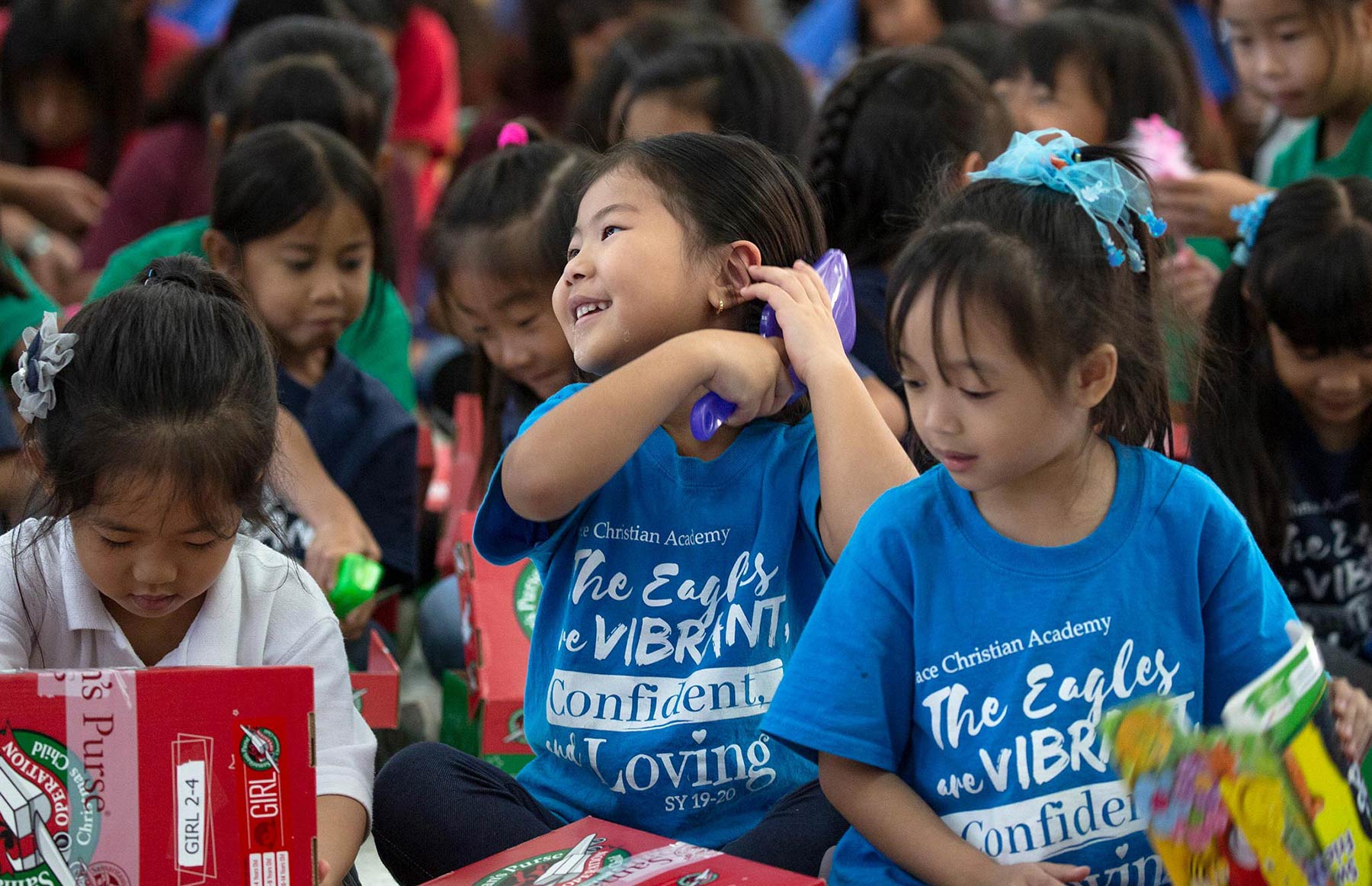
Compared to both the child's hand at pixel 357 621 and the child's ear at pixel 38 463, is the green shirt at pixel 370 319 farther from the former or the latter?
the child's ear at pixel 38 463

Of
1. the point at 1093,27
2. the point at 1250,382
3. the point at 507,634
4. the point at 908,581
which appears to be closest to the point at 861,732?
the point at 908,581

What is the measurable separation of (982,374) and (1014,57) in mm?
2080

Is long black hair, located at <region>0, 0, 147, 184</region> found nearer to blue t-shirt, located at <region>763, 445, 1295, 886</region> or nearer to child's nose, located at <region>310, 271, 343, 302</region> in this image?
child's nose, located at <region>310, 271, 343, 302</region>

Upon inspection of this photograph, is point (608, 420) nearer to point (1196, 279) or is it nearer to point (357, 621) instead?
point (357, 621)

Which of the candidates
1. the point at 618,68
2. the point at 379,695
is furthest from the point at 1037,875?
the point at 618,68

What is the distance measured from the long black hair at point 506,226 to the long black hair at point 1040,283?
2.70 ft

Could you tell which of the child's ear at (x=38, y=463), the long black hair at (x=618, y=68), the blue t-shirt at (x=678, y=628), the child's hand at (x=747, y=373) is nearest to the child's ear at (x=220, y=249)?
the long black hair at (x=618, y=68)

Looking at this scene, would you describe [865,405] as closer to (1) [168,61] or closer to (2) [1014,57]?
(2) [1014,57]

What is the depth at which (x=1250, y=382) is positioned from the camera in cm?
200

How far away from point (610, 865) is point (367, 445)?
1129 mm

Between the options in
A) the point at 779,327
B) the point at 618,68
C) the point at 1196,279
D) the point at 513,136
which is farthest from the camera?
the point at 618,68

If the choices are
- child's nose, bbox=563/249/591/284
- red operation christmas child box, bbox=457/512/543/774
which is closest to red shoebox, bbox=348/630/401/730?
red operation christmas child box, bbox=457/512/543/774

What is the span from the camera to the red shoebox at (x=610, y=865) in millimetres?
1197

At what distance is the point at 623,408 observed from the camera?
1.31m
